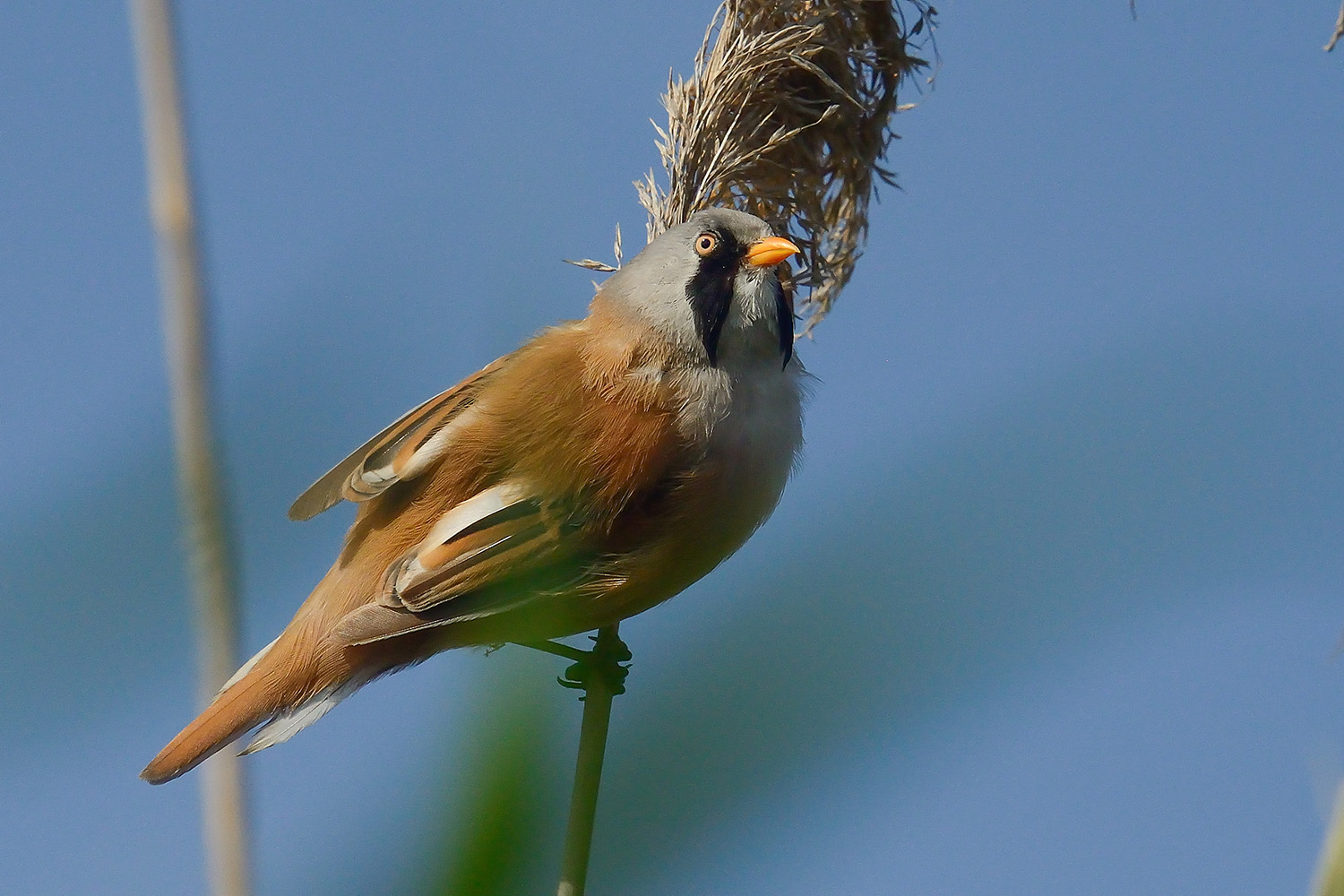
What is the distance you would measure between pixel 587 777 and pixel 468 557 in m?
0.98

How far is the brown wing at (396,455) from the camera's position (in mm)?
2729

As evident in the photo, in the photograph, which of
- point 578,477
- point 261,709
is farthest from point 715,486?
point 261,709

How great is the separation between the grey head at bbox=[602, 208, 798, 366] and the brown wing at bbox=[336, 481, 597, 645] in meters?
0.63

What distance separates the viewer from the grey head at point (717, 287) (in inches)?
113

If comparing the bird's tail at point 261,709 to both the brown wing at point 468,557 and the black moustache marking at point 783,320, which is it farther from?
the black moustache marking at point 783,320

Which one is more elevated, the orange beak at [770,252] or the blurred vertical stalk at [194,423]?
the orange beak at [770,252]

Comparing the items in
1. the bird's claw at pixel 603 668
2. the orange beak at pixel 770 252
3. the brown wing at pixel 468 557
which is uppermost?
the orange beak at pixel 770 252

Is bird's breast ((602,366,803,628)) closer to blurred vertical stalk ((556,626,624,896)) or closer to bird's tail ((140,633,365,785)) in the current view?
blurred vertical stalk ((556,626,624,896))

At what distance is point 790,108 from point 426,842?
8.76ft

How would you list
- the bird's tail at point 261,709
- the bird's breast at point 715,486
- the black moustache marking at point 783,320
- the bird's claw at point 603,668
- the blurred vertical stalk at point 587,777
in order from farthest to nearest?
1. the black moustache marking at point 783,320
2. the bird's breast at point 715,486
3. the bird's tail at point 261,709
4. the bird's claw at point 603,668
5. the blurred vertical stalk at point 587,777

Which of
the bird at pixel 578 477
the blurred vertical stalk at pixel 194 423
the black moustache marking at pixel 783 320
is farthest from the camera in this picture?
the black moustache marking at pixel 783 320

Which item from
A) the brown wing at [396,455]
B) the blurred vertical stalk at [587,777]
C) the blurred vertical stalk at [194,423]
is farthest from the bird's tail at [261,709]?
the blurred vertical stalk at [194,423]

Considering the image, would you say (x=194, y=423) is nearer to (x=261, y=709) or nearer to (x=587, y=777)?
(x=587, y=777)

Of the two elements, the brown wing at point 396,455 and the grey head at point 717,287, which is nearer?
the brown wing at point 396,455
